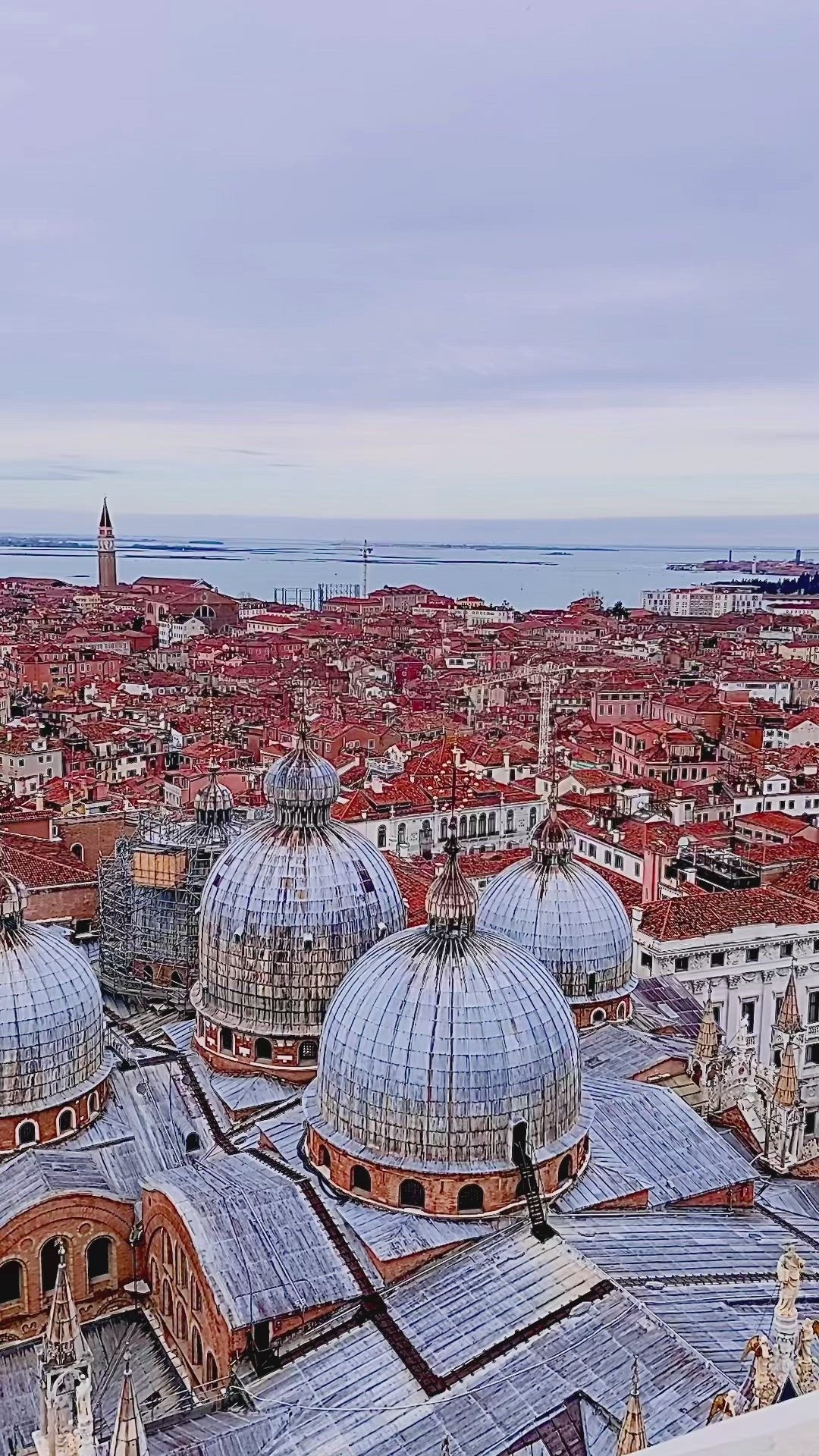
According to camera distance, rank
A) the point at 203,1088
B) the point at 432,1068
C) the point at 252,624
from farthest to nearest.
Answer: the point at 252,624
the point at 203,1088
the point at 432,1068

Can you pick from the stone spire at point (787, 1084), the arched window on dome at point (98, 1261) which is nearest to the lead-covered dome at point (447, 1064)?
the arched window on dome at point (98, 1261)

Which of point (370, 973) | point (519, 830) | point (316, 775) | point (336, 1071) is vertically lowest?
point (519, 830)

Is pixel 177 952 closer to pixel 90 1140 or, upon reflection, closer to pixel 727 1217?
pixel 90 1140

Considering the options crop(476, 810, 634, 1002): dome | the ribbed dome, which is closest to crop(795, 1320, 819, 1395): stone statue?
crop(476, 810, 634, 1002): dome

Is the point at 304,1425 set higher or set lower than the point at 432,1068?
lower

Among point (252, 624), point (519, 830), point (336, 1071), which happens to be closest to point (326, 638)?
point (252, 624)

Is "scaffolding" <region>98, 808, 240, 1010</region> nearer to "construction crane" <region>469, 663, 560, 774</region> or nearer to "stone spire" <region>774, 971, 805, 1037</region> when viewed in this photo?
"stone spire" <region>774, 971, 805, 1037</region>
